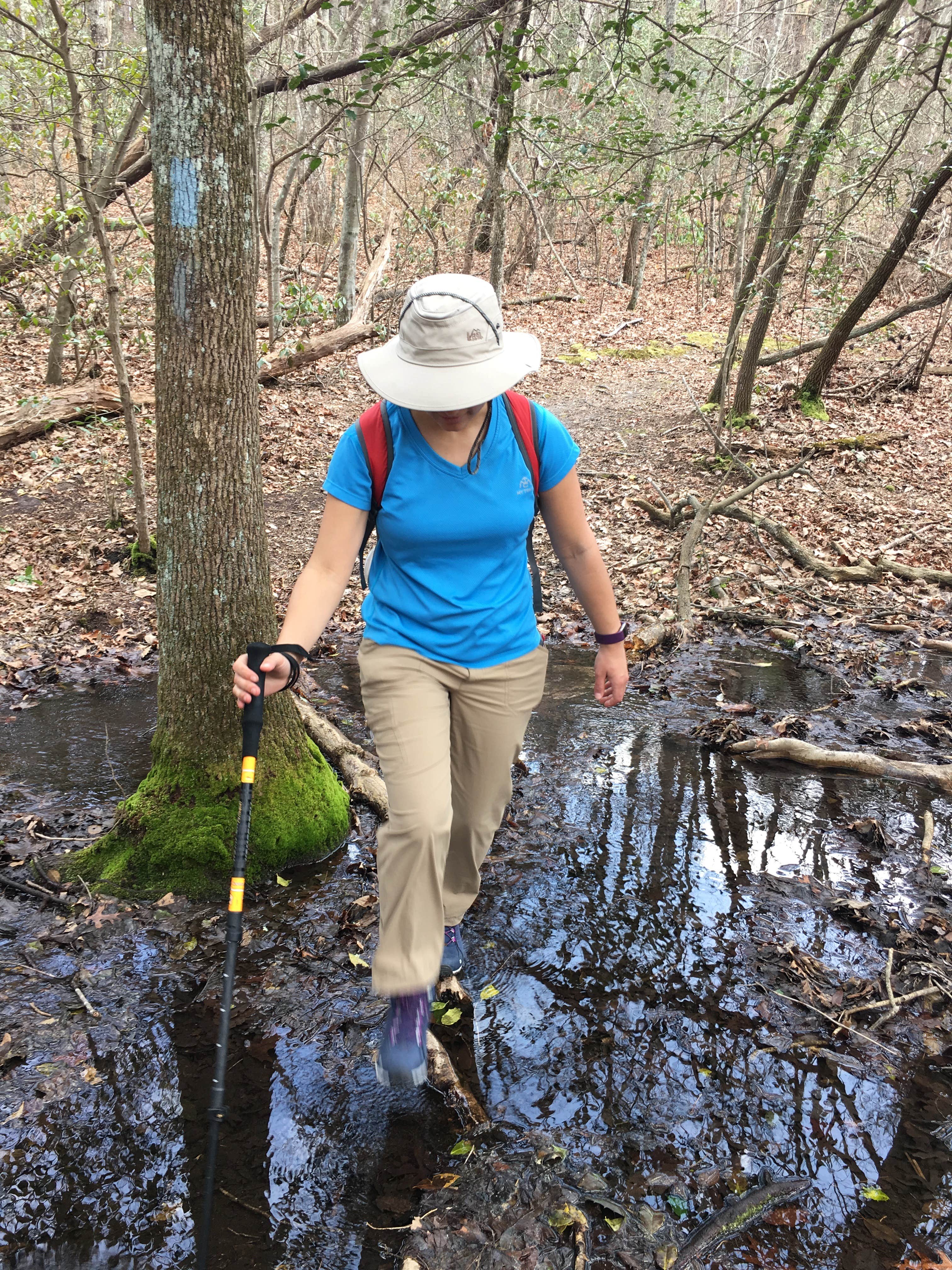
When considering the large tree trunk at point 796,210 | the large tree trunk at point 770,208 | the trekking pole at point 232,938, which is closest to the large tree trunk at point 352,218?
the large tree trunk at point 770,208

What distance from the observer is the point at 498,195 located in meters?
11.5

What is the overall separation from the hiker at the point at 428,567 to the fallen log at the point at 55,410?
8.64 meters

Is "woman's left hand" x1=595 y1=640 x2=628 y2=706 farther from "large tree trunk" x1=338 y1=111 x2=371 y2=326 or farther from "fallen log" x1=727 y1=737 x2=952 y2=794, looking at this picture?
"large tree trunk" x1=338 y1=111 x2=371 y2=326

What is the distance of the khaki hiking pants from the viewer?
2.60m

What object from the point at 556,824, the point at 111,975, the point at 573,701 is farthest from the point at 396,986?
the point at 573,701

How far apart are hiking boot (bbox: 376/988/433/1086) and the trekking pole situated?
52cm

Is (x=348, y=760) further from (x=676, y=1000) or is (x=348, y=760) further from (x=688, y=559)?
(x=688, y=559)

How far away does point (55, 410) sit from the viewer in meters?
10.6

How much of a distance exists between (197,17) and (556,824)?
3.90 meters

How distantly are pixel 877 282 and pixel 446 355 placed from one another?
12.2 metres

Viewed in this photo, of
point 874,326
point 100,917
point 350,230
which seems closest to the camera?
point 100,917

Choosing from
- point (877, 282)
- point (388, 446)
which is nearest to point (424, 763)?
point (388, 446)

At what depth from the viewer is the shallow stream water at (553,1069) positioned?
2357 mm

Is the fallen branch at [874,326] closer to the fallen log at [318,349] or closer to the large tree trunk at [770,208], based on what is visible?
the large tree trunk at [770,208]
